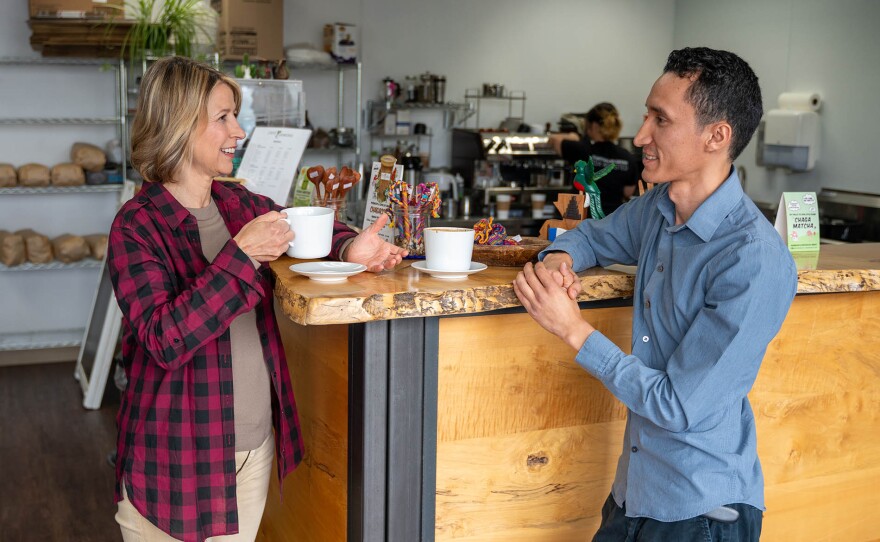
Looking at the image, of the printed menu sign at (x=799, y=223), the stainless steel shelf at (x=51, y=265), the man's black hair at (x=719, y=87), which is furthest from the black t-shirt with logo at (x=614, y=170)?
the man's black hair at (x=719, y=87)

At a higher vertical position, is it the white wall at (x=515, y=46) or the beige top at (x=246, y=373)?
the white wall at (x=515, y=46)

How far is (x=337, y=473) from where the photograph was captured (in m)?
1.91

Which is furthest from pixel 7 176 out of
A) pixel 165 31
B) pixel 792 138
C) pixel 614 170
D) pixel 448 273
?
pixel 792 138

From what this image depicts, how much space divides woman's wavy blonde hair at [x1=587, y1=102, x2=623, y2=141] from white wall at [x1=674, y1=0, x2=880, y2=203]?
147 cm

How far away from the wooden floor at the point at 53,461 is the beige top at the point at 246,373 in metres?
1.78

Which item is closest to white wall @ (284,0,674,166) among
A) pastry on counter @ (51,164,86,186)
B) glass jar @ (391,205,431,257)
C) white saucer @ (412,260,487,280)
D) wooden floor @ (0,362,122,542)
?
pastry on counter @ (51,164,86,186)

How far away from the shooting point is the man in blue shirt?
146cm

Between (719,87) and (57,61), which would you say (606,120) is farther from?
(719,87)

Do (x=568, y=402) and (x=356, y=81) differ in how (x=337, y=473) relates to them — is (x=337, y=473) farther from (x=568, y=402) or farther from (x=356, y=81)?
(x=356, y=81)

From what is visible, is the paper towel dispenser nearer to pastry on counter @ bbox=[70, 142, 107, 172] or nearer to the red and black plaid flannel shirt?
pastry on counter @ bbox=[70, 142, 107, 172]

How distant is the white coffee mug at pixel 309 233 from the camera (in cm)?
172

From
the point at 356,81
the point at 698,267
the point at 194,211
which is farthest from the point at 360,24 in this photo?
the point at 698,267

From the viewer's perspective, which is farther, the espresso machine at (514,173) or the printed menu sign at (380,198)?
the espresso machine at (514,173)

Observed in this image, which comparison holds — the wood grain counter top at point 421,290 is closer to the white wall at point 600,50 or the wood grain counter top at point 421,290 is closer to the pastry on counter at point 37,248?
the pastry on counter at point 37,248
